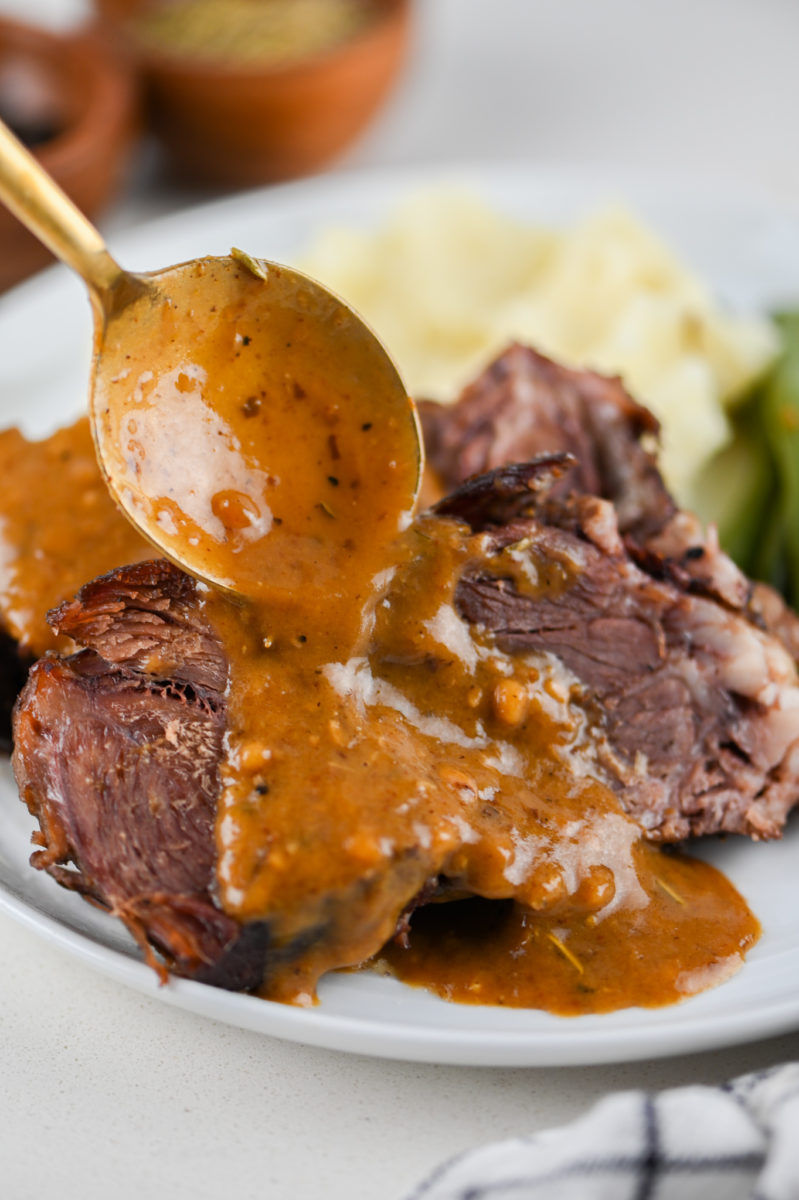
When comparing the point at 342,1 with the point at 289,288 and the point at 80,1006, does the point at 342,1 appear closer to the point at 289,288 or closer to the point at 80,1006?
the point at 289,288

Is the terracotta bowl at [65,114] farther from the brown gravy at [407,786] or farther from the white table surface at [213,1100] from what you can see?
the white table surface at [213,1100]

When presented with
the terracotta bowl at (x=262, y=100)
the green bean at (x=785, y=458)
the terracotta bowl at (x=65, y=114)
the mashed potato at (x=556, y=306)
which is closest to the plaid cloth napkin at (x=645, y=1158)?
the green bean at (x=785, y=458)

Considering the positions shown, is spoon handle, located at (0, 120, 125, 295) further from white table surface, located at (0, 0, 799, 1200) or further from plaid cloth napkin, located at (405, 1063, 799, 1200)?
plaid cloth napkin, located at (405, 1063, 799, 1200)

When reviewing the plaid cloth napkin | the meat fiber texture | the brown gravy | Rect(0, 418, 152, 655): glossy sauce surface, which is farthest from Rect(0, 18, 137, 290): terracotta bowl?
the plaid cloth napkin

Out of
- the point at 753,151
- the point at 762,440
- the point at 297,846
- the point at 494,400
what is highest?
the point at 297,846

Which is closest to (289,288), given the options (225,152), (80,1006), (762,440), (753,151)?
(80,1006)
